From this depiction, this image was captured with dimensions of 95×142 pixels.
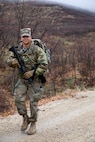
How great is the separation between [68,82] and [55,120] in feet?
45.2

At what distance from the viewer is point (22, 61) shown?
7148 millimetres

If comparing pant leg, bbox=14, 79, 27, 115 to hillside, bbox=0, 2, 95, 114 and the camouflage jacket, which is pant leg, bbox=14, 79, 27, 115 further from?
hillside, bbox=0, 2, 95, 114

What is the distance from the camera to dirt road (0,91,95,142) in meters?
Result: 7.20

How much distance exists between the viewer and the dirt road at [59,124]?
23.6 ft

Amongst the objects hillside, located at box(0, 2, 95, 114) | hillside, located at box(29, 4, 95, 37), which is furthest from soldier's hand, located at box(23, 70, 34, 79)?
hillside, located at box(29, 4, 95, 37)

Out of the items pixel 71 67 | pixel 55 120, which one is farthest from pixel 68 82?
pixel 55 120

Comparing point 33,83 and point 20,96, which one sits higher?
point 33,83

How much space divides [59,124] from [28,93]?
1293mm

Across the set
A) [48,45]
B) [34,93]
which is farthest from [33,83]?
[48,45]

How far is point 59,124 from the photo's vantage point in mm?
8227

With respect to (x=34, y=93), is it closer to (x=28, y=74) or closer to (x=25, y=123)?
(x=28, y=74)

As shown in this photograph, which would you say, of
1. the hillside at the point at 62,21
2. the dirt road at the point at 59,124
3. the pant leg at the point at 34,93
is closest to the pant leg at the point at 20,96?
the pant leg at the point at 34,93

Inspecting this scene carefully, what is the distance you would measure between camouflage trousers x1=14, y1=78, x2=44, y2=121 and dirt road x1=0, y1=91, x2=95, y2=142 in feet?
1.62

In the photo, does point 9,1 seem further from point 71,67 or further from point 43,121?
point 43,121
